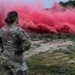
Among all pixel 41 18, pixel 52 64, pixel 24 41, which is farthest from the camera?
pixel 41 18

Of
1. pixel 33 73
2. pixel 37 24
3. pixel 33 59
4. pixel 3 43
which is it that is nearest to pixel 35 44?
pixel 33 59

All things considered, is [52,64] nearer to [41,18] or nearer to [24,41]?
[24,41]

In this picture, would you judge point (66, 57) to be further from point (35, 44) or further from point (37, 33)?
point (37, 33)

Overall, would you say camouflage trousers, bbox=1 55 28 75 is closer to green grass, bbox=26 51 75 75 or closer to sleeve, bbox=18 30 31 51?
sleeve, bbox=18 30 31 51

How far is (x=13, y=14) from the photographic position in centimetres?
953

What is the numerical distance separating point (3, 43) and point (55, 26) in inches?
910

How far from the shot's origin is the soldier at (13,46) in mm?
9453

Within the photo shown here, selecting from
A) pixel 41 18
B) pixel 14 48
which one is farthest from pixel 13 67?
pixel 41 18

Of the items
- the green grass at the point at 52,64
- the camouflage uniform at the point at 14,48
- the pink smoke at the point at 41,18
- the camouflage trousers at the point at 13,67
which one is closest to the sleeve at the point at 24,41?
the camouflage uniform at the point at 14,48

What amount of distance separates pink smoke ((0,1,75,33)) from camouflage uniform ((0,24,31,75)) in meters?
21.8

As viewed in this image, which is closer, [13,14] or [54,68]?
[13,14]

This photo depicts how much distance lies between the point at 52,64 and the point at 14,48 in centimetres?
793

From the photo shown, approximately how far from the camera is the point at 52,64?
1731cm

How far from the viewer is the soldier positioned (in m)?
9.45
